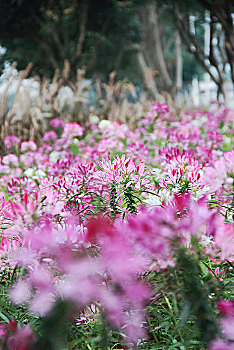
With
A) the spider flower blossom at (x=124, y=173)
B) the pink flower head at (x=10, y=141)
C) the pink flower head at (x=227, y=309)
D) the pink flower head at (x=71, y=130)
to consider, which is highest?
the spider flower blossom at (x=124, y=173)

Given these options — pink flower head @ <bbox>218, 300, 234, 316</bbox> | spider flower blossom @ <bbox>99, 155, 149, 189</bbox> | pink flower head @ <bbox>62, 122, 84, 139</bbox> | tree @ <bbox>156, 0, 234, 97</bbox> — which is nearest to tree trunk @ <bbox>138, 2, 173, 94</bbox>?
tree @ <bbox>156, 0, 234, 97</bbox>

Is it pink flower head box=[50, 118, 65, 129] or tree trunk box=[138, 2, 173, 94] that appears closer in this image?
pink flower head box=[50, 118, 65, 129]

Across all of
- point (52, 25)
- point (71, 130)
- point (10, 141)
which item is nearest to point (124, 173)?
point (71, 130)

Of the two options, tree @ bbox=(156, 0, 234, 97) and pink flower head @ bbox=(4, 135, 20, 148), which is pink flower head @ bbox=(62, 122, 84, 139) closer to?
pink flower head @ bbox=(4, 135, 20, 148)

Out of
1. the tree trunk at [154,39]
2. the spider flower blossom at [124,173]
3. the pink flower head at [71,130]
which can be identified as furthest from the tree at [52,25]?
the spider flower blossom at [124,173]

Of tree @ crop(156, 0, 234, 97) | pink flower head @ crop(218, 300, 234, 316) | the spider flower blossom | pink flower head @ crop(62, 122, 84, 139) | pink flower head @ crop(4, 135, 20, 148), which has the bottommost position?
pink flower head @ crop(4, 135, 20, 148)

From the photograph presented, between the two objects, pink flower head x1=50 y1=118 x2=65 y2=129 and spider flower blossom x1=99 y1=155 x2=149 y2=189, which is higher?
spider flower blossom x1=99 y1=155 x2=149 y2=189

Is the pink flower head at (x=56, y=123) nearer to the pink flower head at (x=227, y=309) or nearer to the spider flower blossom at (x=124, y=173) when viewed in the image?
the spider flower blossom at (x=124, y=173)

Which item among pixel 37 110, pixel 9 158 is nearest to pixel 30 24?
pixel 37 110

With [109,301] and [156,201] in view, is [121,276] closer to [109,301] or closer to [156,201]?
[109,301]

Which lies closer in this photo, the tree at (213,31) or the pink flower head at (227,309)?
the pink flower head at (227,309)

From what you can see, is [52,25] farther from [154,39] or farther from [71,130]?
[71,130]

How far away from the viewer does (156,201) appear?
40.1 inches

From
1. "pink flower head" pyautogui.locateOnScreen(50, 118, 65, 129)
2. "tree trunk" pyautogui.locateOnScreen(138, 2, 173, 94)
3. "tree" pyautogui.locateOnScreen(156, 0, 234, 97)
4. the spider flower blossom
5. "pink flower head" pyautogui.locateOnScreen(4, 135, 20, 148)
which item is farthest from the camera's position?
"tree trunk" pyautogui.locateOnScreen(138, 2, 173, 94)
